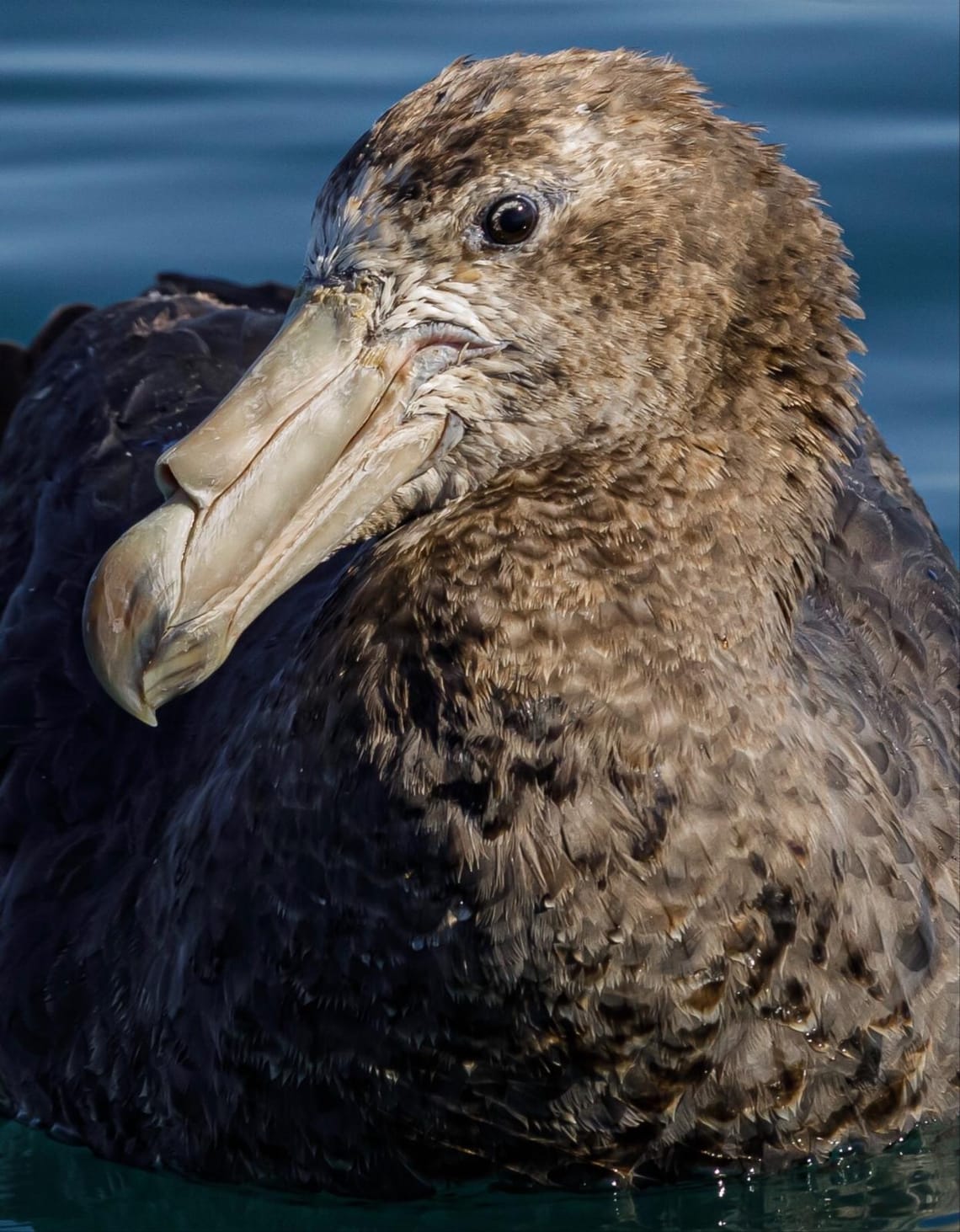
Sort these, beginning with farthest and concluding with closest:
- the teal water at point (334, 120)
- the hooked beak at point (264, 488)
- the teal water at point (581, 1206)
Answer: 1. the teal water at point (334, 120)
2. the teal water at point (581, 1206)
3. the hooked beak at point (264, 488)

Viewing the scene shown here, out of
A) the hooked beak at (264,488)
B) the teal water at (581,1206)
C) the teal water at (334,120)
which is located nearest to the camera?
the hooked beak at (264,488)

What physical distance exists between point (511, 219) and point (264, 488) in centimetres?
49

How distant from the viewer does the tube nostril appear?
3363 mm

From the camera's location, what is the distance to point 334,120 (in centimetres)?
786

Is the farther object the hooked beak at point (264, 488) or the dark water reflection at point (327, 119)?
the dark water reflection at point (327, 119)

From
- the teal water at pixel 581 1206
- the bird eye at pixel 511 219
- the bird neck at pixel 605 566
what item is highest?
the bird eye at pixel 511 219

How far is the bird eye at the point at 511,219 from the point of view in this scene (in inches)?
133

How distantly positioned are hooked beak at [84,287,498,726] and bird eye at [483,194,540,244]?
14 centimetres

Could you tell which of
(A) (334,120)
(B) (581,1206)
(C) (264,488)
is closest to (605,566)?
(C) (264,488)

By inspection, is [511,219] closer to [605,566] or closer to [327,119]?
[605,566]

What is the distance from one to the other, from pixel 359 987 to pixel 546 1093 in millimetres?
306


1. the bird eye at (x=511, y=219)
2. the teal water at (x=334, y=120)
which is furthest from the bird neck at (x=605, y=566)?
Answer: the teal water at (x=334, y=120)

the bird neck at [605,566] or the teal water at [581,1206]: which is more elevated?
the bird neck at [605,566]

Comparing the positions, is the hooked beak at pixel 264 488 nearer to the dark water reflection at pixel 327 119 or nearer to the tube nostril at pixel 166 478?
the tube nostril at pixel 166 478
